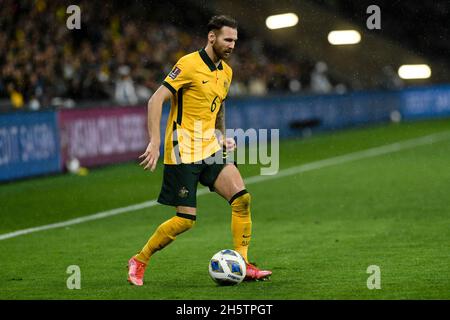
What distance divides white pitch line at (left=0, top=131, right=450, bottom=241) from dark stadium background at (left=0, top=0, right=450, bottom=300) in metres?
0.07

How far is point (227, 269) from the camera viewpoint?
8.35 metres

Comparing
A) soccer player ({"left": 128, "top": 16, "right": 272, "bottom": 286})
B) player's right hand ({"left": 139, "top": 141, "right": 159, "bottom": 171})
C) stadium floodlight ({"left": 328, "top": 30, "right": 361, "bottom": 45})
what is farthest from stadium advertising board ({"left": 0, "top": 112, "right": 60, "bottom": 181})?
stadium floodlight ({"left": 328, "top": 30, "right": 361, "bottom": 45})

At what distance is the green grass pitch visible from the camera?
27.2ft

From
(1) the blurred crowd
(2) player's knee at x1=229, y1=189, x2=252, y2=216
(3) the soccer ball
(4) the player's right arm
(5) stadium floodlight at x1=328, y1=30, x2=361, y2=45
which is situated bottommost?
(3) the soccer ball

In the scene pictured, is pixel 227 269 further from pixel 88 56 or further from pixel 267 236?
pixel 88 56

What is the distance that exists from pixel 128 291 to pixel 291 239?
3.43 metres

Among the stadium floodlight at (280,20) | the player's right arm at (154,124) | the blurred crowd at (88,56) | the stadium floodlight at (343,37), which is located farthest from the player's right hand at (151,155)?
the stadium floodlight at (343,37)

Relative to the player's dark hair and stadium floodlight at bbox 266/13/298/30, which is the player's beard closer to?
the player's dark hair

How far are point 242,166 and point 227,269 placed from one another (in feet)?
45.6

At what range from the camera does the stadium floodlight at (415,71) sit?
47.5 m

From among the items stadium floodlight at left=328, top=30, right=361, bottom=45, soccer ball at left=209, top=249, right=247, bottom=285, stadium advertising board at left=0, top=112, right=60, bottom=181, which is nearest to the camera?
soccer ball at left=209, top=249, right=247, bottom=285

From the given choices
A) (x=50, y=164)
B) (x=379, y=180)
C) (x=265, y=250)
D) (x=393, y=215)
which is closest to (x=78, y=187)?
(x=50, y=164)

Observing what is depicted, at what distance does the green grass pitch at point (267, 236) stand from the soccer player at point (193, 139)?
0.45 meters

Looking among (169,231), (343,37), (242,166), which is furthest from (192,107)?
(343,37)
